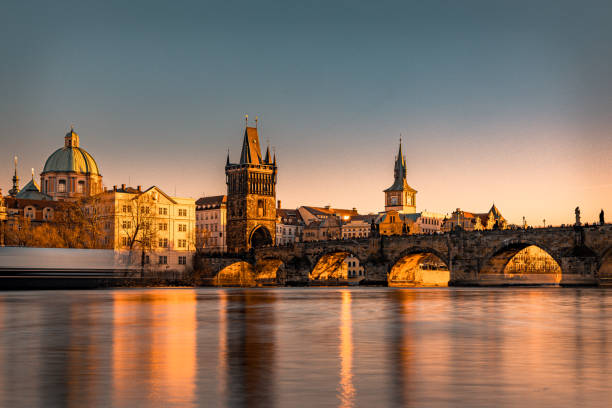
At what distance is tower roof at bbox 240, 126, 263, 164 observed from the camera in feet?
495

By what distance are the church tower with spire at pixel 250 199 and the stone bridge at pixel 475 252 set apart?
14.2m

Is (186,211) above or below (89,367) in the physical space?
above

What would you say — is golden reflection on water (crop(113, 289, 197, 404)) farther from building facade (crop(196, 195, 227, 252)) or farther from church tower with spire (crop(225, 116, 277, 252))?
building facade (crop(196, 195, 227, 252))

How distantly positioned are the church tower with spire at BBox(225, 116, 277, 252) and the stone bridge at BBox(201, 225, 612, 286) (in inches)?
560

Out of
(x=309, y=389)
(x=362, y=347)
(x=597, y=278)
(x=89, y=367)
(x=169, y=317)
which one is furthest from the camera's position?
(x=597, y=278)

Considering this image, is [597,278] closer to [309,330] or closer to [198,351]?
[309,330]

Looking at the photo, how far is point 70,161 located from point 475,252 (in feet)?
374

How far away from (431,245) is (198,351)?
3420 inches

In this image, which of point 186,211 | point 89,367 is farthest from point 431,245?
point 89,367

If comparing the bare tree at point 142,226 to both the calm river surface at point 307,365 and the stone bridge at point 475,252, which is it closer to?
the stone bridge at point 475,252

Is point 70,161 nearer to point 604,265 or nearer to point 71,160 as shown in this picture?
point 71,160

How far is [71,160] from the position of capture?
177875 millimetres

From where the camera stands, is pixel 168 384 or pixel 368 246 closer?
pixel 168 384

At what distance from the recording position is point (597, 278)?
7988 centimetres
